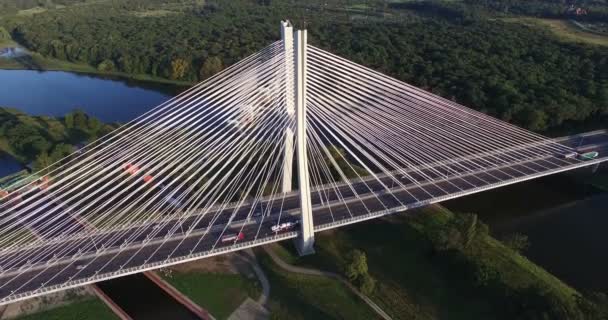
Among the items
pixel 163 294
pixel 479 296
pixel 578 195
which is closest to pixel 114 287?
pixel 163 294

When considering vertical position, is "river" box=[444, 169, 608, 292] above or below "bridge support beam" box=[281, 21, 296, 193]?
below

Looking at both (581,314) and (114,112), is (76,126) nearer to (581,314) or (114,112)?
(114,112)

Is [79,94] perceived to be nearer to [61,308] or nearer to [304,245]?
[61,308]

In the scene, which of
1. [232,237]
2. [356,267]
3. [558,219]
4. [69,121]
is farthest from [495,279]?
[69,121]

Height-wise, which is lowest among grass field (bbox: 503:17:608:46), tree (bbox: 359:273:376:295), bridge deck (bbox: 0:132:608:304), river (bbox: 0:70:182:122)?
tree (bbox: 359:273:376:295)

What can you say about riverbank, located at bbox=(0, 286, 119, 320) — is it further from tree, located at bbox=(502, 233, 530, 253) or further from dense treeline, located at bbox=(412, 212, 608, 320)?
tree, located at bbox=(502, 233, 530, 253)

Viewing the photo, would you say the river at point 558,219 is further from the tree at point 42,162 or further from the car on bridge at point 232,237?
the tree at point 42,162

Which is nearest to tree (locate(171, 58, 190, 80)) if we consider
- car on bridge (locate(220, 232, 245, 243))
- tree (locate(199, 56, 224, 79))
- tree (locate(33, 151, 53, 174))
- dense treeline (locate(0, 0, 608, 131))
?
dense treeline (locate(0, 0, 608, 131))
